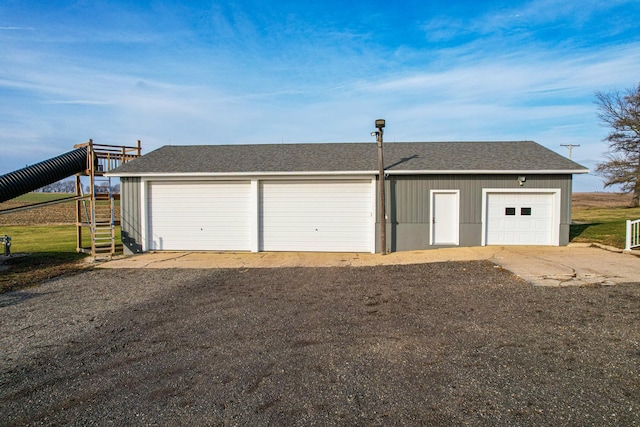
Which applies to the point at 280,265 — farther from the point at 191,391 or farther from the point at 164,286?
the point at 191,391

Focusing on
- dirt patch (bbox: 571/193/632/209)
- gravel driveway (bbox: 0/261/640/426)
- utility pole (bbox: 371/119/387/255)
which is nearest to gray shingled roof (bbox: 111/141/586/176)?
utility pole (bbox: 371/119/387/255)

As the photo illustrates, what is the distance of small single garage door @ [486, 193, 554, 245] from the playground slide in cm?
1419

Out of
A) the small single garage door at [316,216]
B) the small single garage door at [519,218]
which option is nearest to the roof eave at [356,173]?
the small single garage door at [316,216]

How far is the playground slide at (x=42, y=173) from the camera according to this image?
12102 mm

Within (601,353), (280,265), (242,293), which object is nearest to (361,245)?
(280,265)

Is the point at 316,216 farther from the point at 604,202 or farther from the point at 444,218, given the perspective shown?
the point at 604,202

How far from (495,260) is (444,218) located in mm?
3014

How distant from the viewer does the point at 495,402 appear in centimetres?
344

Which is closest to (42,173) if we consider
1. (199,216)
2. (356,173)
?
(199,216)

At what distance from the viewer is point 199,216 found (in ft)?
46.1

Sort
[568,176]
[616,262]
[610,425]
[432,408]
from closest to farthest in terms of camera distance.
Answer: [610,425] < [432,408] < [616,262] < [568,176]

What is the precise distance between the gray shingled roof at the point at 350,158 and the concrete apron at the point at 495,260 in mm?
2745

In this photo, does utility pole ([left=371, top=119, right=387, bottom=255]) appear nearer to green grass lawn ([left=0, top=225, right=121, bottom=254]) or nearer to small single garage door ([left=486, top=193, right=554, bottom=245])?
small single garage door ([left=486, top=193, right=554, bottom=245])

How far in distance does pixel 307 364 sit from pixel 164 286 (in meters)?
5.36
